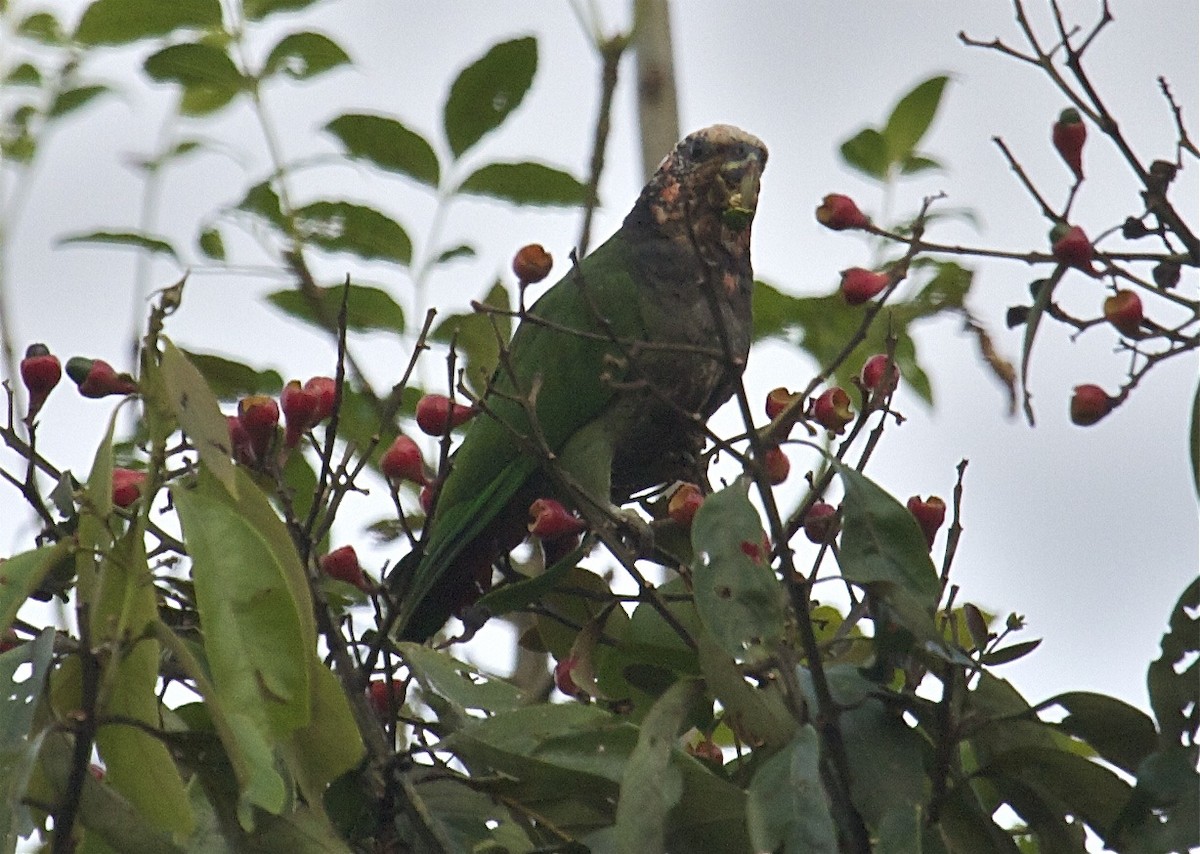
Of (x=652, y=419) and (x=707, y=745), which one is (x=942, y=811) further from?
(x=652, y=419)

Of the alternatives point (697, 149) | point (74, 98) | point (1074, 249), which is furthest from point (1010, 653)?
point (74, 98)

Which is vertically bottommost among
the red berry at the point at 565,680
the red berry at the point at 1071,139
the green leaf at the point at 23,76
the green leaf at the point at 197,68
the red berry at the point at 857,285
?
the red berry at the point at 565,680

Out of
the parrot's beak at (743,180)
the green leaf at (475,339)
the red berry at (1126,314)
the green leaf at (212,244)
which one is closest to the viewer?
the red berry at (1126,314)

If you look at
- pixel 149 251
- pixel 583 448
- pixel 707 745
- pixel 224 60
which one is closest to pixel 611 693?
pixel 707 745

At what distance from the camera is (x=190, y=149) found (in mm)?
3613

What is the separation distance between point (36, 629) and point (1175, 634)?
136 cm

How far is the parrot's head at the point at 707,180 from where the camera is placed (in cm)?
369

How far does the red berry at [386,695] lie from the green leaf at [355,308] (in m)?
1.00

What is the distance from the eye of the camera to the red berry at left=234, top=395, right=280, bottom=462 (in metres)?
2.22

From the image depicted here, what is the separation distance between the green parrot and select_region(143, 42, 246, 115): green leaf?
31.5 inches

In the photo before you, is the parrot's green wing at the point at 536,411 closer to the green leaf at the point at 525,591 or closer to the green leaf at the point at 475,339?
the green leaf at the point at 475,339

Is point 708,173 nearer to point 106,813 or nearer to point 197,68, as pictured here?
point 197,68

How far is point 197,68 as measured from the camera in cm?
332

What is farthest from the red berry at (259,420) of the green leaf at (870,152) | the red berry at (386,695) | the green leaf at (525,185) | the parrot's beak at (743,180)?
the green leaf at (870,152)
